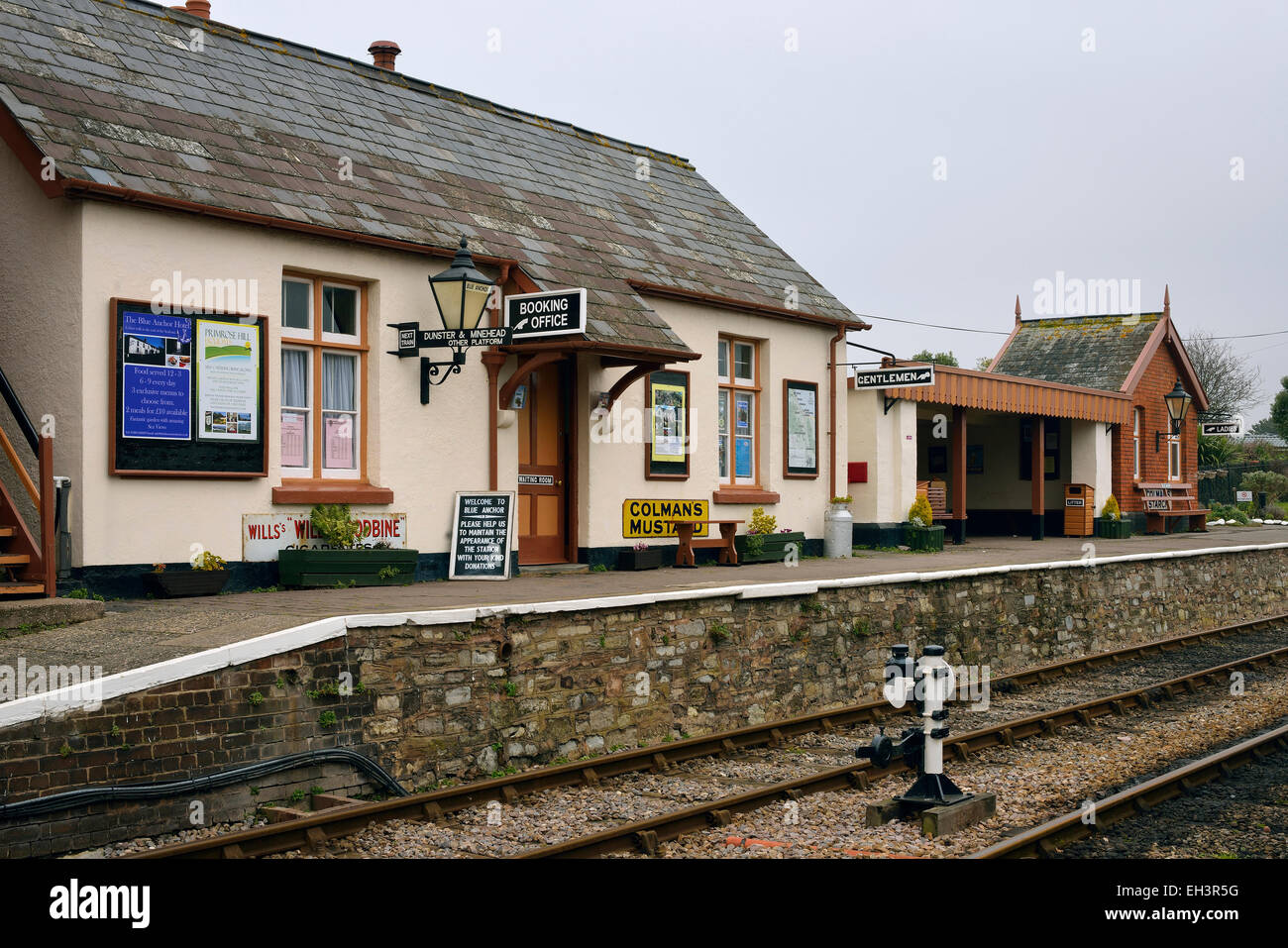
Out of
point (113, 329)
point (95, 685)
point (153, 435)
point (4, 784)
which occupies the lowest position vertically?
point (4, 784)

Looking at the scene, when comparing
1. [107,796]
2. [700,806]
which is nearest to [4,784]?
[107,796]

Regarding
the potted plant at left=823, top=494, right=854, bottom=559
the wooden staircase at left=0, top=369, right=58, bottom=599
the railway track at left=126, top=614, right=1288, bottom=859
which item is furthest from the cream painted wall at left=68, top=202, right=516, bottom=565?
the potted plant at left=823, top=494, right=854, bottom=559

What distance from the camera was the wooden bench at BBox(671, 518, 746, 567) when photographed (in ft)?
54.0

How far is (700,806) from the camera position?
8312 mm

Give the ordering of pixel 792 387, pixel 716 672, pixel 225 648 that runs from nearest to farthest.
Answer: pixel 225 648 < pixel 716 672 < pixel 792 387

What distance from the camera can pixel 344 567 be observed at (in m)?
12.6

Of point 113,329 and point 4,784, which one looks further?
point 113,329

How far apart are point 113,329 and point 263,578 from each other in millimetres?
2710

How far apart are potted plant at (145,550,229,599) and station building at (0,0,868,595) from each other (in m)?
0.16

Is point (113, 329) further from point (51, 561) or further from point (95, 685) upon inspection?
point (95, 685)

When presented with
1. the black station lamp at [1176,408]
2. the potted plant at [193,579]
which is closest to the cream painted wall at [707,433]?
the potted plant at [193,579]

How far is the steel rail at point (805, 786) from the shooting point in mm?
7508

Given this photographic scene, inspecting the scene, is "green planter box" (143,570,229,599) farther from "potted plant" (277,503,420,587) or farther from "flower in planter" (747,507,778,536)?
"flower in planter" (747,507,778,536)

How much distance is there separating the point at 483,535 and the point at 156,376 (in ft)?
12.9
